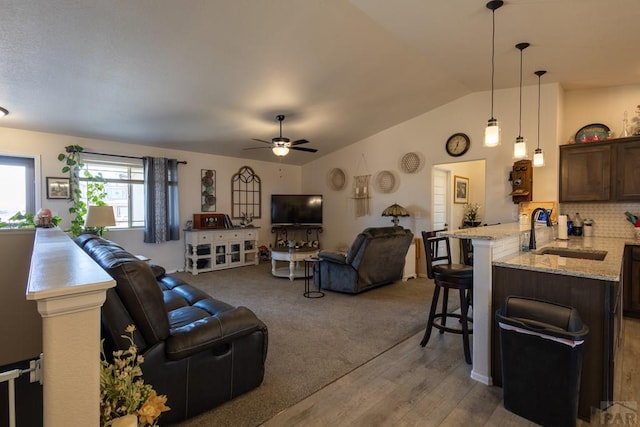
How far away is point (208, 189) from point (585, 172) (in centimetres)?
616

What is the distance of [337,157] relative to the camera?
7145 mm

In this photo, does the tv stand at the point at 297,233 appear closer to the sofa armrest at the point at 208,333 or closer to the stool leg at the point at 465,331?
the stool leg at the point at 465,331

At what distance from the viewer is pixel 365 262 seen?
451cm

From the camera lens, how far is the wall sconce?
5.80 meters

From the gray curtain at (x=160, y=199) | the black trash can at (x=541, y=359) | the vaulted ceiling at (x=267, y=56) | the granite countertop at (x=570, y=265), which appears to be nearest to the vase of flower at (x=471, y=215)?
the vaulted ceiling at (x=267, y=56)

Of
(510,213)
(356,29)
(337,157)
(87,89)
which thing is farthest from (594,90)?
(87,89)

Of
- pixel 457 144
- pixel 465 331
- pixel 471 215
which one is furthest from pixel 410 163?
pixel 465 331

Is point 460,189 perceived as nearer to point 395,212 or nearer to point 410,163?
point 410,163

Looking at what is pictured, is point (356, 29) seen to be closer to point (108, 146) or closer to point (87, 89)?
point (87, 89)

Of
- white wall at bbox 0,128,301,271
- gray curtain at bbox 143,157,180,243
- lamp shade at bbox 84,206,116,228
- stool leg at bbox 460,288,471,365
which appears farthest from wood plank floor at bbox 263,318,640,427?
white wall at bbox 0,128,301,271

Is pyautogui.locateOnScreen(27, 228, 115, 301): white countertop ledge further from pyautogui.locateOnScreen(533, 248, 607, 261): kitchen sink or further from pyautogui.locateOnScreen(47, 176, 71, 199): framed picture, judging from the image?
pyautogui.locateOnScreen(47, 176, 71, 199): framed picture

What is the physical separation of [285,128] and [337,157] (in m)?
1.95

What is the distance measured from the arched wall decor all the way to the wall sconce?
2.97 meters

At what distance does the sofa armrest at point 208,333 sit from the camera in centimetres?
181
